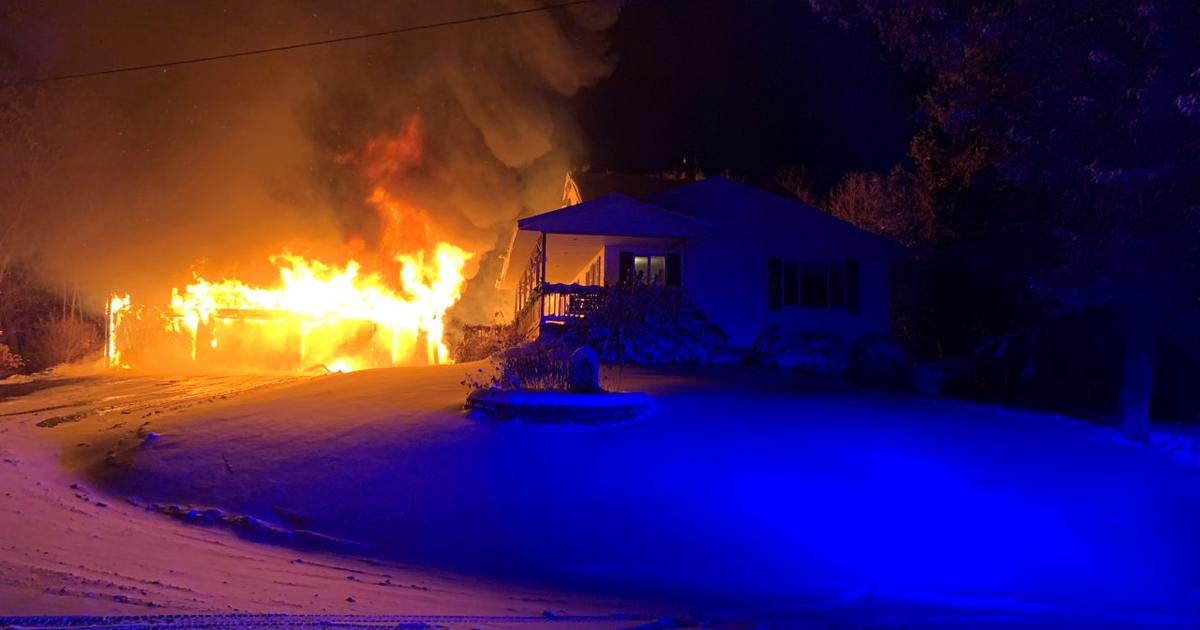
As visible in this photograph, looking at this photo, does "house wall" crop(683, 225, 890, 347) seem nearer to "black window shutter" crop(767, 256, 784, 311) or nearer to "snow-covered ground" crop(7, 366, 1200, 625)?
"black window shutter" crop(767, 256, 784, 311)

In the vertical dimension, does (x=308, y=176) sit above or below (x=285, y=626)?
above

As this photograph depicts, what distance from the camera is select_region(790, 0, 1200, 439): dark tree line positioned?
10.2 metres

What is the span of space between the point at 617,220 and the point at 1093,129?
1105 cm

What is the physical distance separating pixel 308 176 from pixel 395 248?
637 cm

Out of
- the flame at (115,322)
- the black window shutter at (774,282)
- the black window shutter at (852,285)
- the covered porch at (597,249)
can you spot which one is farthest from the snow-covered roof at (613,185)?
the flame at (115,322)

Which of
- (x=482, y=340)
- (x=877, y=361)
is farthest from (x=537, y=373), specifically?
(x=482, y=340)

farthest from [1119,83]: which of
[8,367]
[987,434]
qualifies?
[8,367]

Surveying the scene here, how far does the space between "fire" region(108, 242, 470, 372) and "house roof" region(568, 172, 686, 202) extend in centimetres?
→ 1242

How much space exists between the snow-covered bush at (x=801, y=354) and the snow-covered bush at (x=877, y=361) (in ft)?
1.15

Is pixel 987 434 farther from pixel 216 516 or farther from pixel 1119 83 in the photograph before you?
pixel 216 516

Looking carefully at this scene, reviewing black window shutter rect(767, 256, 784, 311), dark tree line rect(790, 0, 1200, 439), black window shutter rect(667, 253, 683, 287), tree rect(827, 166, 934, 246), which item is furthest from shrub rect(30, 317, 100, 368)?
dark tree line rect(790, 0, 1200, 439)

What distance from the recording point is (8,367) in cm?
2762

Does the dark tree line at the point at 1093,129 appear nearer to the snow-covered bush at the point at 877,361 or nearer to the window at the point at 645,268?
the snow-covered bush at the point at 877,361

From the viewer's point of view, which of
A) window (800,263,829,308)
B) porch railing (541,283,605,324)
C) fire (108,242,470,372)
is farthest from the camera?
fire (108,242,470,372)
